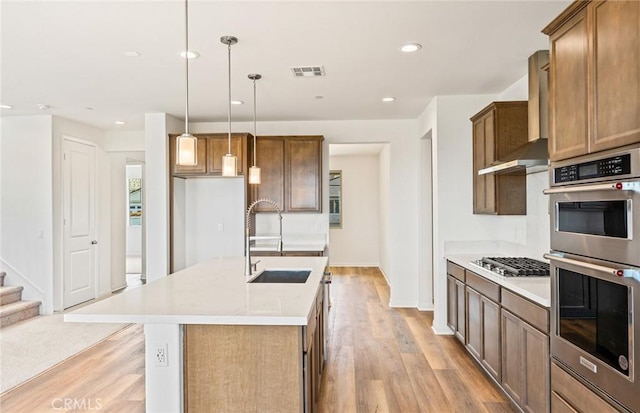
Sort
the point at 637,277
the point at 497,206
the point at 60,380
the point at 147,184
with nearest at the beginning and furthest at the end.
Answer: the point at 637,277, the point at 60,380, the point at 497,206, the point at 147,184

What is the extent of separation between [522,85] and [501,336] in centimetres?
244

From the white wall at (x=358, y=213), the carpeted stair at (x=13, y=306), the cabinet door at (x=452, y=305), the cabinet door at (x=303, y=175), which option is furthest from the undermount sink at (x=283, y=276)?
the white wall at (x=358, y=213)

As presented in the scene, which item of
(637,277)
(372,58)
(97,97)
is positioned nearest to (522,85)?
(372,58)

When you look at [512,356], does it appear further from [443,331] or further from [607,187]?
[443,331]

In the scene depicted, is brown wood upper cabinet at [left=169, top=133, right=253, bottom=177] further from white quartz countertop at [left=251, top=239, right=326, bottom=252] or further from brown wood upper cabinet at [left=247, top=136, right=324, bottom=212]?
white quartz countertop at [left=251, top=239, right=326, bottom=252]

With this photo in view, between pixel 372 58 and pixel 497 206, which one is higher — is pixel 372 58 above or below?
above

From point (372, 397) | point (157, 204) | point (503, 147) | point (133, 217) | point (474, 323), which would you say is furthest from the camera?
point (133, 217)

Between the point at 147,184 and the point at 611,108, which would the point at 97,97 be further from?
the point at 611,108

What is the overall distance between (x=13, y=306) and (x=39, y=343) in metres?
1.29

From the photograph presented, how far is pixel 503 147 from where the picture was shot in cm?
363

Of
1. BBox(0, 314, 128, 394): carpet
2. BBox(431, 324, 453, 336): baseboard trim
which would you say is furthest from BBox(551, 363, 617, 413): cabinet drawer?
BBox(0, 314, 128, 394): carpet

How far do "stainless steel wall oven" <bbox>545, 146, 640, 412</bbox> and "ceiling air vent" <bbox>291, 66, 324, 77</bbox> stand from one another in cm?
220

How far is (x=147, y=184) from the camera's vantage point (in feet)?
16.8

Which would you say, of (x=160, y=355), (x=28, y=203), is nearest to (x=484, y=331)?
(x=160, y=355)
